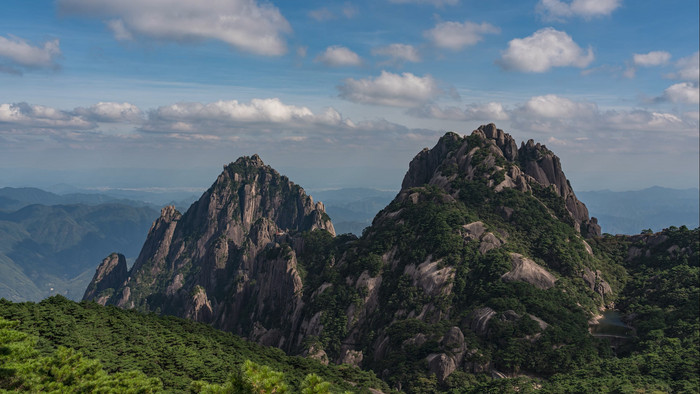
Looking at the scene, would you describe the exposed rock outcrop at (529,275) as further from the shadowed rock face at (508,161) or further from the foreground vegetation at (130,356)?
the foreground vegetation at (130,356)

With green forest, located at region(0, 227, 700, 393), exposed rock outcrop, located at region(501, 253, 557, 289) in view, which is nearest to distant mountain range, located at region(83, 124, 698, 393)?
exposed rock outcrop, located at region(501, 253, 557, 289)

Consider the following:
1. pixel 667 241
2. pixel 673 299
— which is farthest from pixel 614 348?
pixel 667 241

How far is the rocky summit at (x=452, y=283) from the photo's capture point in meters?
85.2

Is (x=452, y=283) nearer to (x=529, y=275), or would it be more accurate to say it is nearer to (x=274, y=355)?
(x=529, y=275)

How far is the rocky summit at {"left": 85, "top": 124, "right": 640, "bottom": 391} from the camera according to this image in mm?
85250

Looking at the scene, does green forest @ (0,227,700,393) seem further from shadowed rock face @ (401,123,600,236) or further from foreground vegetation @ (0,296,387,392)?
shadowed rock face @ (401,123,600,236)

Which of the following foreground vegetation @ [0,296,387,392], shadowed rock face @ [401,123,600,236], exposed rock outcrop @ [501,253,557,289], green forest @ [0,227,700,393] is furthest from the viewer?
shadowed rock face @ [401,123,600,236]

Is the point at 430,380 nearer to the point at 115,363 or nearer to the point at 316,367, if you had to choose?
the point at 316,367

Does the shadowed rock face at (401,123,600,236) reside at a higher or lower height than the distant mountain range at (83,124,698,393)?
higher

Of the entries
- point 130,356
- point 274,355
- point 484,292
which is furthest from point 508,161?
point 130,356

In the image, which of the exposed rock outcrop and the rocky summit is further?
the exposed rock outcrop

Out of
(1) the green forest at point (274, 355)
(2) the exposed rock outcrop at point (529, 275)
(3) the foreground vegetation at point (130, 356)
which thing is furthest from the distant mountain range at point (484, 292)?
(3) the foreground vegetation at point (130, 356)

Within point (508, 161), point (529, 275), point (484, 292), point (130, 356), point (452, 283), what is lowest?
point (484, 292)

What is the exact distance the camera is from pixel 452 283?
10469 cm
